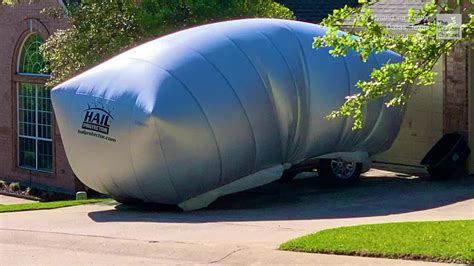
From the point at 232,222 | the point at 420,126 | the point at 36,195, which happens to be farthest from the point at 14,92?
the point at 232,222

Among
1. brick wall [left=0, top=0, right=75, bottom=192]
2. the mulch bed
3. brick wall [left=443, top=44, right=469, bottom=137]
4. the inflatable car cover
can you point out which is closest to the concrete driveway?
the inflatable car cover

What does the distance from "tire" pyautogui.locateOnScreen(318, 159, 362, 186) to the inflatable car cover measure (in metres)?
1.12

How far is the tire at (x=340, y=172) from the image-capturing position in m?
19.6

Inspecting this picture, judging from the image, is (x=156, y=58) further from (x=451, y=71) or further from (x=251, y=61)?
(x=451, y=71)

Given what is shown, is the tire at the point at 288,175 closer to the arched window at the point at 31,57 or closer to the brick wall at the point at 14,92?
the brick wall at the point at 14,92

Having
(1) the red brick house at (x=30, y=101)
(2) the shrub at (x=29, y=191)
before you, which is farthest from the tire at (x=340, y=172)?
(2) the shrub at (x=29, y=191)

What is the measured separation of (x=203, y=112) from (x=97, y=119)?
1749 mm

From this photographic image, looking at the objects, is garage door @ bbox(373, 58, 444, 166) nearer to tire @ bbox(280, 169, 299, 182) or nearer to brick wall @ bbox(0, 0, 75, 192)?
tire @ bbox(280, 169, 299, 182)

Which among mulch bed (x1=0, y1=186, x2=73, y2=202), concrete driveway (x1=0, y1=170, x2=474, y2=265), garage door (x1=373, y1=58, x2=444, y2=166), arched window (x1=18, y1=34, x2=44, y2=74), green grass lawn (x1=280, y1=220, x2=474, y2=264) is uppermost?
arched window (x1=18, y1=34, x2=44, y2=74)

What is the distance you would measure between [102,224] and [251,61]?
165 inches

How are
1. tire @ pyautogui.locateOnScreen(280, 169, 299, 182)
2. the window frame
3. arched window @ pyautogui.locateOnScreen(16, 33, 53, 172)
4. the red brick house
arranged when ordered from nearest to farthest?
tire @ pyautogui.locateOnScreen(280, 169, 299, 182) → the red brick house → the window frame → arched window @ pyautogui.locateOnScreen(16, 33, 53, 172)

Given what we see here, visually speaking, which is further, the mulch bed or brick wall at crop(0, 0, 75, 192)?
brick wall at crop(0, 0, 75, 192)

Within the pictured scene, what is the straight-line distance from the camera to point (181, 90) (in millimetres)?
16234

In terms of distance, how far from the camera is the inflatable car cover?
1609 centimetres
